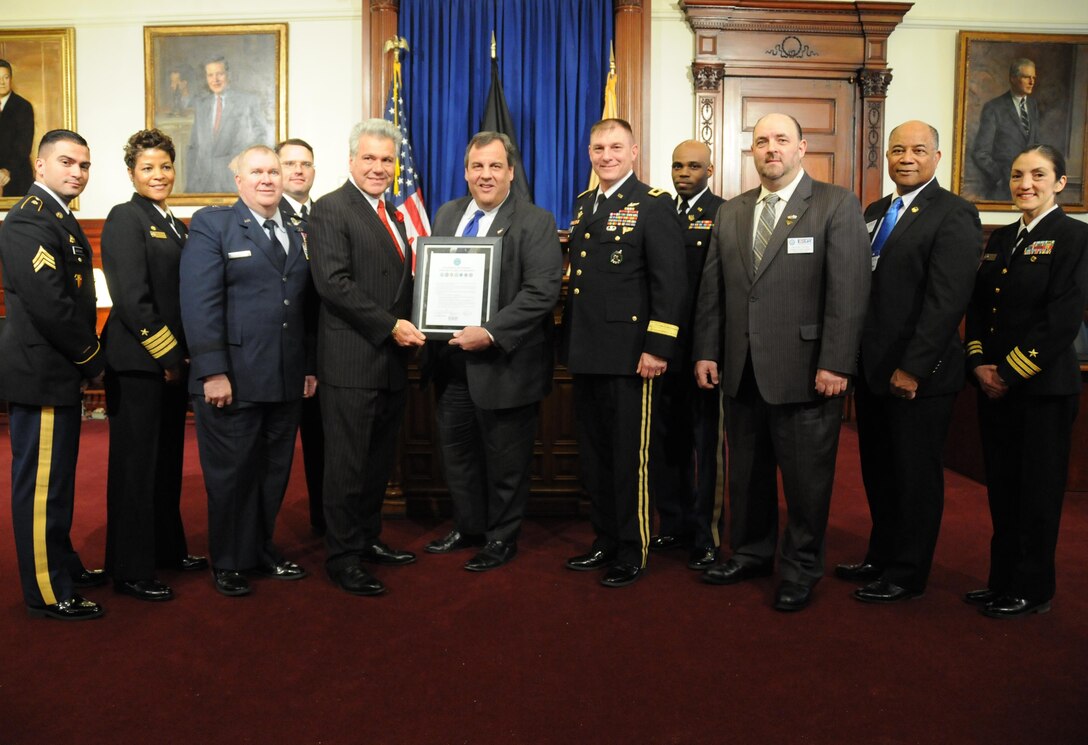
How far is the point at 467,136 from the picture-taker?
6.79 metres

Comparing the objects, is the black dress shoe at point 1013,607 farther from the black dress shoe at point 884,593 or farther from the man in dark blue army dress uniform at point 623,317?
the man in dark blue army dress uniform at point 623,317

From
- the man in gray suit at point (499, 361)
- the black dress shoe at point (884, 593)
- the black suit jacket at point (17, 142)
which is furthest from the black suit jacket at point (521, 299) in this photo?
the black suit jacket at point (17, 142)

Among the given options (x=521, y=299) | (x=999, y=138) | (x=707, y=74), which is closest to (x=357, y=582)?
(x=521, y=299)

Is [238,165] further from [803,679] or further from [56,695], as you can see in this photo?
[803,679]

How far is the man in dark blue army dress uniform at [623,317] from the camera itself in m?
2.98

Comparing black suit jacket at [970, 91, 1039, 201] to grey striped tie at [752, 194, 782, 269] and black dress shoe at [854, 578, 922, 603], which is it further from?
black dress shoe at [854, 578, 922, 603]

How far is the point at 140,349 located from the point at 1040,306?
9.41ft

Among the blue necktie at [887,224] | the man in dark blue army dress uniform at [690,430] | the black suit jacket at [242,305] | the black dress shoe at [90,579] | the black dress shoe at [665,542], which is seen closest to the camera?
the black suit jacket at [242,305]

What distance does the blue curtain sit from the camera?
22.1ft

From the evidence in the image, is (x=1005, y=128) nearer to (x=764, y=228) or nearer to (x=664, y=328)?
(x=764, y=228)

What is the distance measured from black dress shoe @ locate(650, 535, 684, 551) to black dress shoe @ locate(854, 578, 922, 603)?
77cm

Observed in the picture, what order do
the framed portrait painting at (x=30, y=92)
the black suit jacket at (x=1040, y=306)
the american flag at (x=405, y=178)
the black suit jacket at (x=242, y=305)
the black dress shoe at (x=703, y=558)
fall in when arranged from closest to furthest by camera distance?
the black suit jacket at (x=1040, y=306), the black suit jacket at (x=242, y=305), the black dress shoe at (x=703, y=558), the american flag at (x=405, y=178), the framed portrait painting at (x=30, y=92)

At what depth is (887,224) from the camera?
2910mm

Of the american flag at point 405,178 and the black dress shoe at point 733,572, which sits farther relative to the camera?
the american flag at point 405,178
